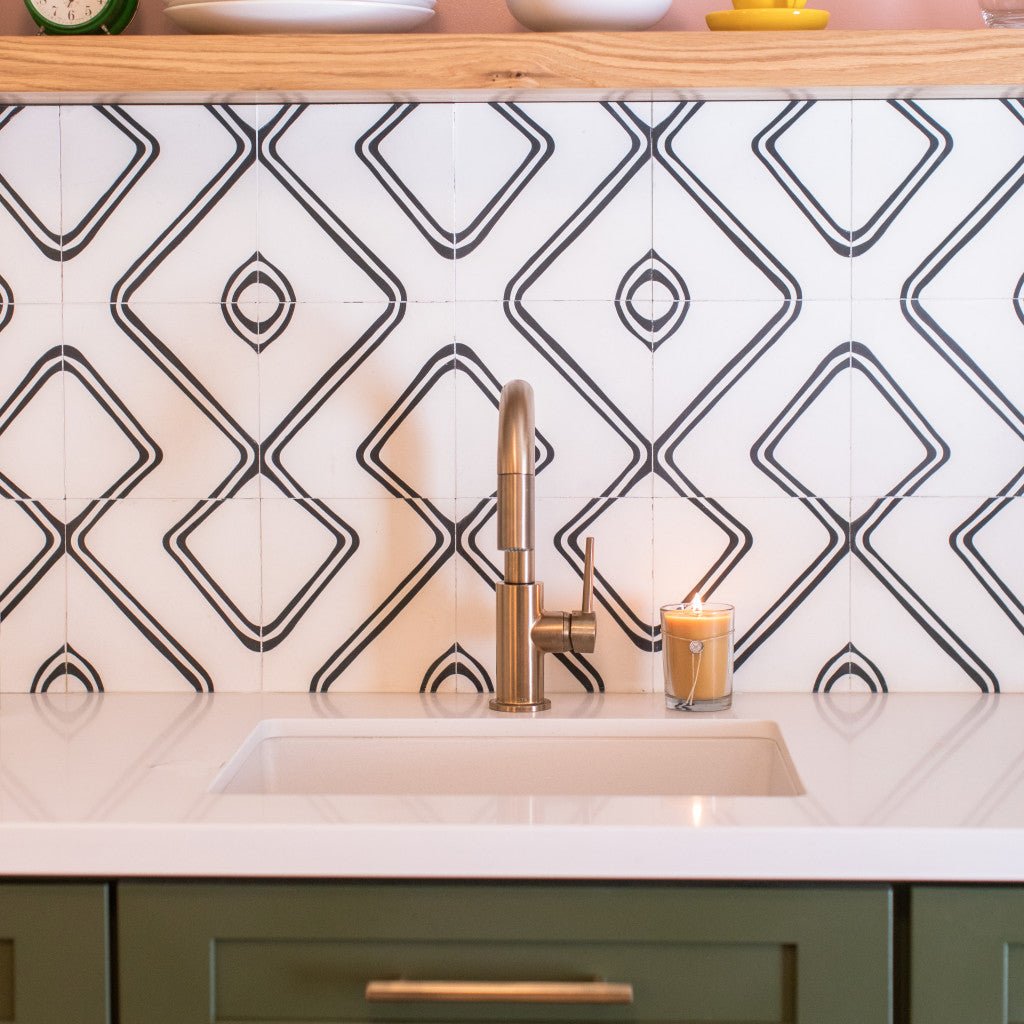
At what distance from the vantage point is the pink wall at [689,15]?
1487 mm

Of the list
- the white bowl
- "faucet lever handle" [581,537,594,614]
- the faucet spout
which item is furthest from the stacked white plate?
"faucet lever handle" [581,537,594,614]

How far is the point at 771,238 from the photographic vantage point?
1.49 m

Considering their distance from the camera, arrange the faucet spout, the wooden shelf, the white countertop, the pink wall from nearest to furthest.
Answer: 1. the white countertop
2. the wooden shelf
3. the faucet spout
4. the pink wall

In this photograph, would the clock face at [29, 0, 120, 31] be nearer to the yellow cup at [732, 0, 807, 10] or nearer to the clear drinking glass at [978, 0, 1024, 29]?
the yellow cup at [732, 0, 807, 10]

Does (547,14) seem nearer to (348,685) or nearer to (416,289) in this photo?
(416,289)

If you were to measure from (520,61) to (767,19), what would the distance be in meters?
0.27

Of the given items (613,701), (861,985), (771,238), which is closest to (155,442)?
(613,701)

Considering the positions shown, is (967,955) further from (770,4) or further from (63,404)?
(63,404)

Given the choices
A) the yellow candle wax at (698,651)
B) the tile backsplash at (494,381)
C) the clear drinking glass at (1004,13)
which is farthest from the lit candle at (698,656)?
the clear drinking glass at (1004,13)

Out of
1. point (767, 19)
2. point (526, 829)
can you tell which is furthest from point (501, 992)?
point (767, 19)

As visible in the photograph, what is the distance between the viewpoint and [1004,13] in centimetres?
134

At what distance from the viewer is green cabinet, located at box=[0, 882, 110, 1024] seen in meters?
1.01

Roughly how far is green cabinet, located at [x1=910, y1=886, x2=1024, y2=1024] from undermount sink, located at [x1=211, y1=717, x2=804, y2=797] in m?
0.37

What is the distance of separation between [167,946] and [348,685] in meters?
0.56
